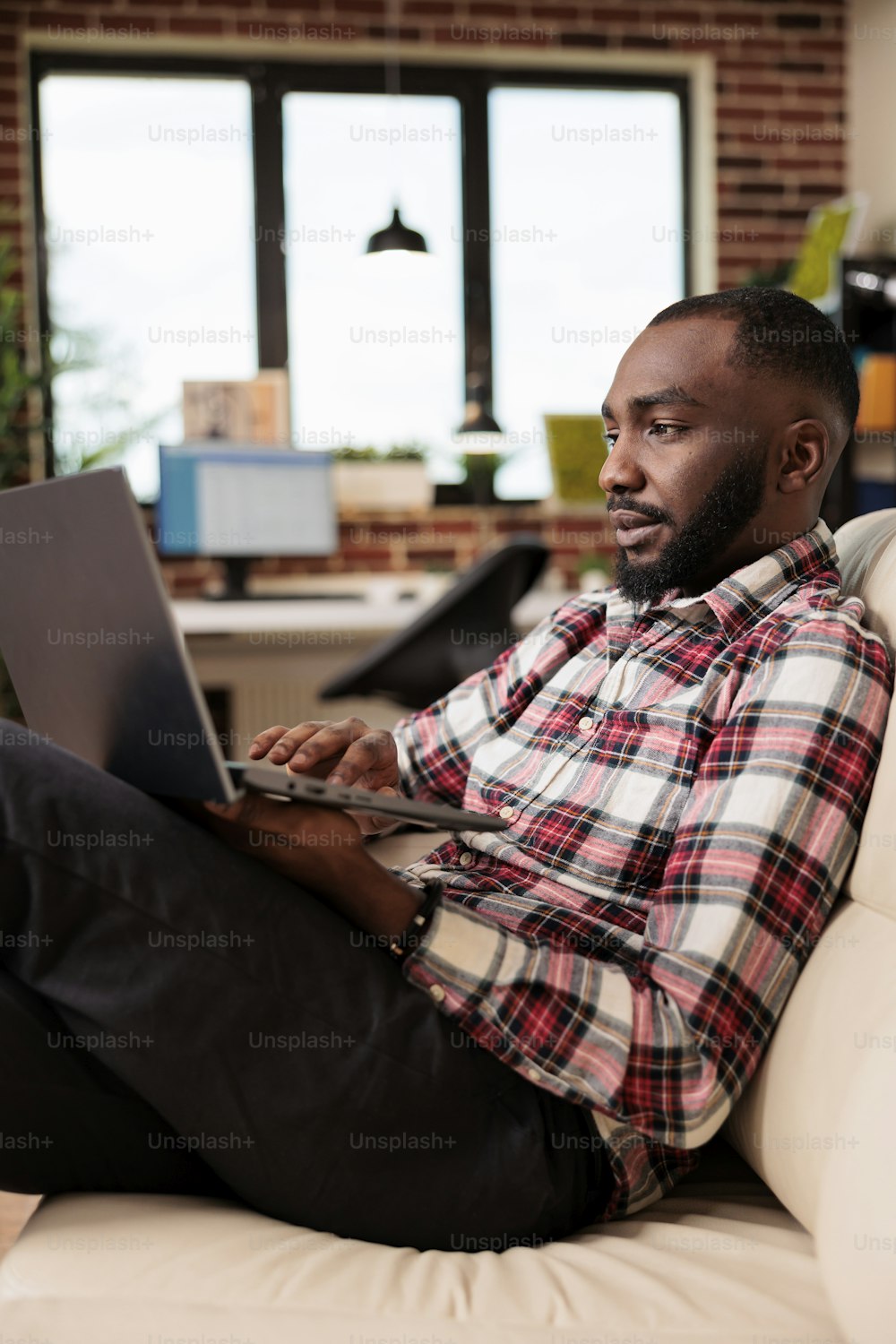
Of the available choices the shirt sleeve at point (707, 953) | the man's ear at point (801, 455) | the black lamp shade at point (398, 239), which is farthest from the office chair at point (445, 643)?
the shirt sleeve at point (707, 953)

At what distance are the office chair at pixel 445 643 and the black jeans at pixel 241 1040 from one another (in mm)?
2092

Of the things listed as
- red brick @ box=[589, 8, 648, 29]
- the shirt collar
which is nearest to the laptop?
the shirt collar

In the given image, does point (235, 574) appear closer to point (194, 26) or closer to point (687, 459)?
point (194, 26)

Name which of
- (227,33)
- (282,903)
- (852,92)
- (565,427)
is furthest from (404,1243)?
(852,92)

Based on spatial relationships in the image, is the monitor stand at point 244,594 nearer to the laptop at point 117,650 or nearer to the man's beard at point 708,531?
the man's beard at point 708,531

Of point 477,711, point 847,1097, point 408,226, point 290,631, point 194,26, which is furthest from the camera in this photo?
point 194,26

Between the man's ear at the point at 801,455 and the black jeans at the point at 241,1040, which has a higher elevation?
the man's ear at the point at 801,455

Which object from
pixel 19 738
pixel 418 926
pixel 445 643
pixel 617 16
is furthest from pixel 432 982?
pixel 617 16

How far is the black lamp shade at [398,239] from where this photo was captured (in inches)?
136

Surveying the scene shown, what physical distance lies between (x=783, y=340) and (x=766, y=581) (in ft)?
0.83

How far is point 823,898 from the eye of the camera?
99 cm


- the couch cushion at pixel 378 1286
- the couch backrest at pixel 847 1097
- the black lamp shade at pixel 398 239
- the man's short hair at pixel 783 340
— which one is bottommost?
the couch cushion at pixel 378 1286

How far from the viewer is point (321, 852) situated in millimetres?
932

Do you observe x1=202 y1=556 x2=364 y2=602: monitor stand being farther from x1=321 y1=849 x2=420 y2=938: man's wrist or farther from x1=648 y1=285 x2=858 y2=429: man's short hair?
x1=321 y1=849 x2=420 y2=938: man's wrist
